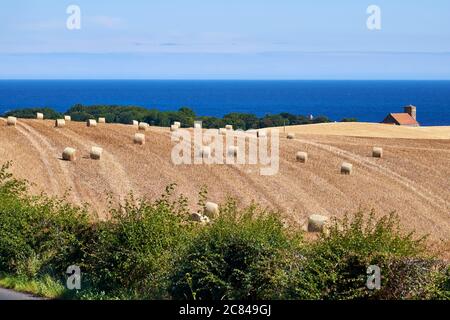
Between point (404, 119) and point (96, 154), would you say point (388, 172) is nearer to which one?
point (96, 154)

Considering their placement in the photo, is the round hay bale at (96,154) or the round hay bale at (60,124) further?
the round hay bale at (60,124)

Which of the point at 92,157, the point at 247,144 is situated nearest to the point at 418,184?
the point at 247,144

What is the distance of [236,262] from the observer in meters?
14.3

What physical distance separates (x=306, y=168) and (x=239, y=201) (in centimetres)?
686

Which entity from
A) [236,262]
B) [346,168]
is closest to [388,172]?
[346,168]

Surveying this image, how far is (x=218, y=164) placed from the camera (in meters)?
36.3

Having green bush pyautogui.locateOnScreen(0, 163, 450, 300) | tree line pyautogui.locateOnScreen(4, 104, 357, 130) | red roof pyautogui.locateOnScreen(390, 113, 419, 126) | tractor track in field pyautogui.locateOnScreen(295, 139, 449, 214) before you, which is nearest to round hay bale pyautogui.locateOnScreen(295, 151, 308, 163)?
tractor track in field pyautogui.locateOnScreen(295, 139, 449, 214)

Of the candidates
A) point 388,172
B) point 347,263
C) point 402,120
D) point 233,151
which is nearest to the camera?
point 347,263

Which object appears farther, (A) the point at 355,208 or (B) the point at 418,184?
(B) the point at 418,184

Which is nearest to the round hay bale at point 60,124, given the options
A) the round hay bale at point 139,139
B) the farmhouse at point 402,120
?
the round hay bale at point 139,139

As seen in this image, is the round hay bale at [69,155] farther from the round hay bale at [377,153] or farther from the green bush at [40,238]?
the green bush at [40,238]

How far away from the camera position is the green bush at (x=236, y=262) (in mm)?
13883

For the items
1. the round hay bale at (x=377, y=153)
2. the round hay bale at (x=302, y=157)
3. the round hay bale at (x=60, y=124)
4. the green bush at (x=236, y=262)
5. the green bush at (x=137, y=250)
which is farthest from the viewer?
the round hay bale at (x=60, y=124)
